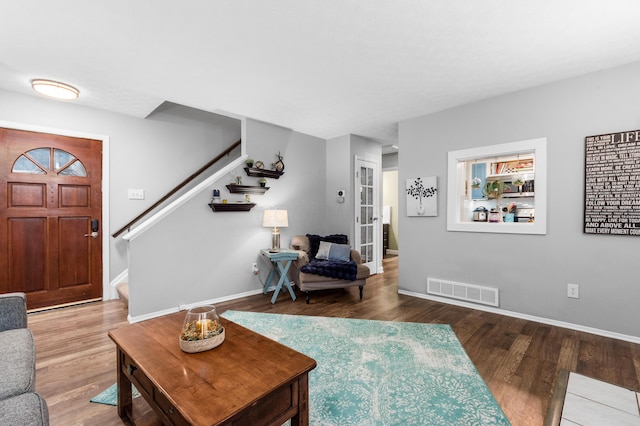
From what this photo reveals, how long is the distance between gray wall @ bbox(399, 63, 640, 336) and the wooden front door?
441 centimetres

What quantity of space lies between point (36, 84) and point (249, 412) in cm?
373

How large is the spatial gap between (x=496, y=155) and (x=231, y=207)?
3.28 m

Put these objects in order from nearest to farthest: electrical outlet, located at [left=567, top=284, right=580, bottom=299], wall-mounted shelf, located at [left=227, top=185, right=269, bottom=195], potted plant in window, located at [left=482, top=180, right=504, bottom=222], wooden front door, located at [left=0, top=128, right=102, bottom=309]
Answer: electrical outlet, located at [left=567, top=284, right=580, bottom=299], wooden front door, located at [left=0, top=128, right=102, bottom=309], potted plant in window, located at [left=482, top=180, right=504, bottom=222], wall-mounted shelf, located at [left=227, top=185, right=269, bottom=195]

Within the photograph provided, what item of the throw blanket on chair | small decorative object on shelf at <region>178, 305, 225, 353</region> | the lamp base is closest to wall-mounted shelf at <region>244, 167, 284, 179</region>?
the lamp base

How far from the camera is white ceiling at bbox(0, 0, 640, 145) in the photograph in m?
1.91

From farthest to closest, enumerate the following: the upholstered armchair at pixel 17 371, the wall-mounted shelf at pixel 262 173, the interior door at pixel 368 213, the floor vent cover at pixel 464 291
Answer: the interior door at pixel 368 213 → the wall-mounted shelf at pixel 262 173 → the floor vent cover at pixel 464 291 → the upholstered armchair at pixel 17 371

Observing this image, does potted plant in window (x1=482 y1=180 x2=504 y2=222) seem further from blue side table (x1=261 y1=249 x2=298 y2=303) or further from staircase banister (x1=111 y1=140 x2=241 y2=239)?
staircase banister (x1=111 y1=140 x2=241 y2=239)

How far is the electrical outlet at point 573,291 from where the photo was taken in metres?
2.85

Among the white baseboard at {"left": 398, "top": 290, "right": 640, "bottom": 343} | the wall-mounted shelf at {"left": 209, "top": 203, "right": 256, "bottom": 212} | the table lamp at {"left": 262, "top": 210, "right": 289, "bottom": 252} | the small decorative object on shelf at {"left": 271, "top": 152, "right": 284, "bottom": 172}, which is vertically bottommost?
the white baseboard at {"left": 398, "top": 290, "right": 640, "bottom": 343}

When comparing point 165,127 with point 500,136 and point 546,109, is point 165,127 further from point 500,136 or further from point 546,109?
point 546,109

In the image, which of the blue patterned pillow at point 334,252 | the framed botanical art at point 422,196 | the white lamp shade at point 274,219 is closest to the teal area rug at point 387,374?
the blue patterned pillow at point 334,252

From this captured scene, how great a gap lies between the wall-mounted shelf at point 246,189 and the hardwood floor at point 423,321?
4.78 feet

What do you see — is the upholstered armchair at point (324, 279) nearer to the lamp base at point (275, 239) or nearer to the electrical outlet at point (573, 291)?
the lamp base at point (275, 239)

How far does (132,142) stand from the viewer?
13.0 ft
